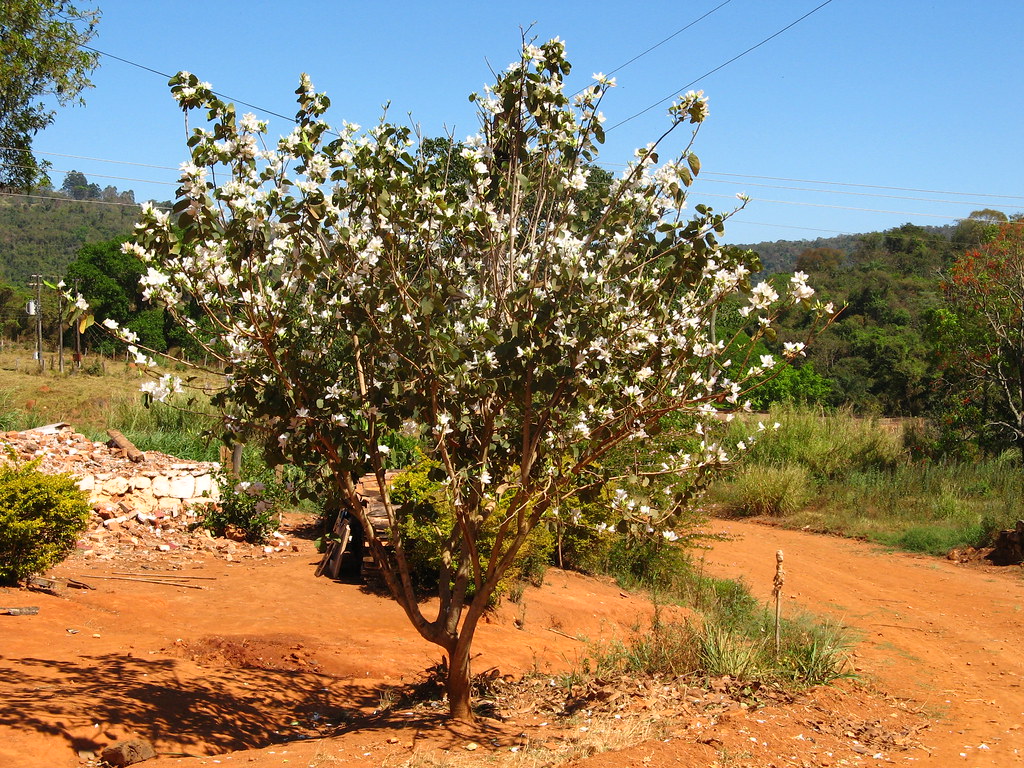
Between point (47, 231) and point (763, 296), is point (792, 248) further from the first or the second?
point (763, 296)

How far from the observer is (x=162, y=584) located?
27.5 feet

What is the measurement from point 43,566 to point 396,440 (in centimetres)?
539

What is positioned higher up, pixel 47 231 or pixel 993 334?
pixel 47 231

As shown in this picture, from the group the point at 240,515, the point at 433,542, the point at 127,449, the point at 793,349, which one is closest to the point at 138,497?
the point at 240,515

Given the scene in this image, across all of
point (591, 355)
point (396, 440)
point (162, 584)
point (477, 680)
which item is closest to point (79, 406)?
point (396, 440)

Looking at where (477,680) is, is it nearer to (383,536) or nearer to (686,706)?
(686,706)

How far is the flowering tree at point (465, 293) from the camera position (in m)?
3.81

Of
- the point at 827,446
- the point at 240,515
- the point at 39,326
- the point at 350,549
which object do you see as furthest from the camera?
the point at 39,326

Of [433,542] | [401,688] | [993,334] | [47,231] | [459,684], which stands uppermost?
[47,231]

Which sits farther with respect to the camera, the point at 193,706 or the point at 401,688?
the point at 401,688

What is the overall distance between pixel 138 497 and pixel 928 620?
364 inches

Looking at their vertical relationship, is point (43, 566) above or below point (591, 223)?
below

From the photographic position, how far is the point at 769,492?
1595 cm

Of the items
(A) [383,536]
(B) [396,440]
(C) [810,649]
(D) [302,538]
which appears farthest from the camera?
(B) [396,440]
